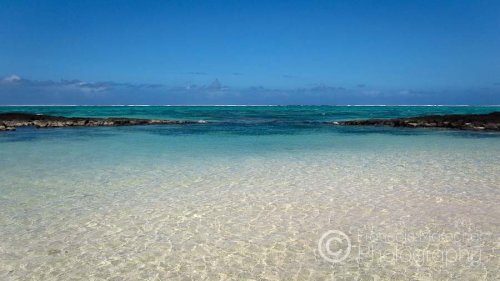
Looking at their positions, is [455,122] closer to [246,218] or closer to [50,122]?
[246,218]

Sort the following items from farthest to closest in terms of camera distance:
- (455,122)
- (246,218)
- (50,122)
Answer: (50,122) < (455,122) < (246,218)

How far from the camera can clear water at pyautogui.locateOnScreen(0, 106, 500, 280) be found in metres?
6.42

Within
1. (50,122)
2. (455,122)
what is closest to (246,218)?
(455,122)

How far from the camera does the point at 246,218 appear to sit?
898cm

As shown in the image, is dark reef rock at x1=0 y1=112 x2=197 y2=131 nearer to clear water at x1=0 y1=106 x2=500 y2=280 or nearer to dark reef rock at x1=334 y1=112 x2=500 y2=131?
clear water at x1=0 y1=106 x2=500 y2=280

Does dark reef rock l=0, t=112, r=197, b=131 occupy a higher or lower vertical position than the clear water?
higher

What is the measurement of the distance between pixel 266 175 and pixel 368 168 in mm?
4275

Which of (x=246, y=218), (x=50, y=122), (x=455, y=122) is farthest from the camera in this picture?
(x=50, y=122)

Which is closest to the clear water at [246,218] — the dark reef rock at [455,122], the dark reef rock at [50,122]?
the dark reef rock at [455,122]

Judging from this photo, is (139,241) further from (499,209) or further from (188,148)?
(188,148)

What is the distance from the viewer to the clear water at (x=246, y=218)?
6.42m

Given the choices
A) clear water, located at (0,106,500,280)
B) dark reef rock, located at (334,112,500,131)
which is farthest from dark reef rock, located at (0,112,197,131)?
dark reef rock, located at (334,112,500,131)

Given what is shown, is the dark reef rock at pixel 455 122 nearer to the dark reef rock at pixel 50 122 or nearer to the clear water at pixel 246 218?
the clear water at pixel 246 218

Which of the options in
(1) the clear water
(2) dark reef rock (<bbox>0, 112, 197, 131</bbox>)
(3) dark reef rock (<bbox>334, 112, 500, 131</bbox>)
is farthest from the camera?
(2) dark reef rock (<bbox>0, 112, 197, 131</bbox>)
